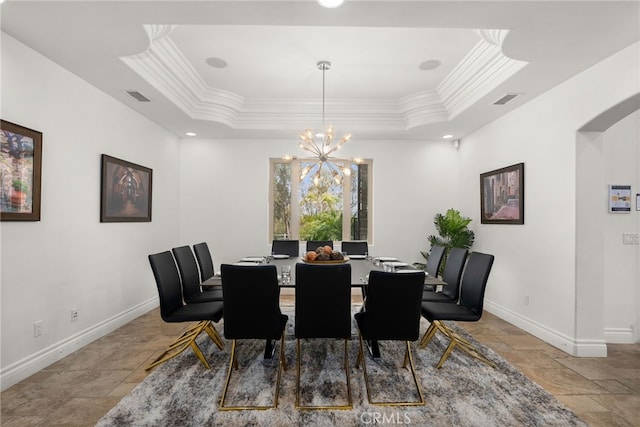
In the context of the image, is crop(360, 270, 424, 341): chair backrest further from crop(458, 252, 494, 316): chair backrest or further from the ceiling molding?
the ceiling molding

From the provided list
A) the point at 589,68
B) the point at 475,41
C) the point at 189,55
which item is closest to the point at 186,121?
the point at 189,55

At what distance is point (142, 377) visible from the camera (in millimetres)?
2574

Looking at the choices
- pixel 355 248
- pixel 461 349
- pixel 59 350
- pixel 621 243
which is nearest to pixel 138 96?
pixel 59 350

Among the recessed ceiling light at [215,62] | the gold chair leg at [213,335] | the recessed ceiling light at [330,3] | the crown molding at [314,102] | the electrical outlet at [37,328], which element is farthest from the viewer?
the recessed ceiling light at [215,62]

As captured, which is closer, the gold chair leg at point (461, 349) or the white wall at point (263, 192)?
the gold chair leg at point (461, 349)

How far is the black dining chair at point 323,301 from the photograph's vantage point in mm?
2279

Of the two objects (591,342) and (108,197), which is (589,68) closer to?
(591,342)

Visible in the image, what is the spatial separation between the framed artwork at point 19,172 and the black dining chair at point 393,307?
2.73m

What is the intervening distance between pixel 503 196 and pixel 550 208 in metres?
0.79

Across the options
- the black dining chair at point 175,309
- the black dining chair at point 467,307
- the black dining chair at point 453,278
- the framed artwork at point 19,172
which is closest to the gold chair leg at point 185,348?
the black dining chair at point 175,309

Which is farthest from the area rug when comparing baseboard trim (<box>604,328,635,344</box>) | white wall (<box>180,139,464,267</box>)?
white wall (<box>180,139,464,267</box>)

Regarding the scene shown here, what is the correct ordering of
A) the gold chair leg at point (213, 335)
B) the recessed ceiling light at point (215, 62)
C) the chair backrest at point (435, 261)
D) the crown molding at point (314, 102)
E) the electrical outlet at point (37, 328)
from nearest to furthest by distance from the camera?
the electrical outlet at point (37, 328) < the gold chair leg at point (213, 335) < the crown molding at point (314, 102) < the recessed ceiling light at point (215, 62) < the chair backrest at point (435, 261)

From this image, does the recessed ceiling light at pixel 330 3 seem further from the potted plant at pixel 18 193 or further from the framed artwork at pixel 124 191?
the framed artwork at pixel 124 191

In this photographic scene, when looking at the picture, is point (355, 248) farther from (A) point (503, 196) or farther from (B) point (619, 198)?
(B) point (619, 198)
